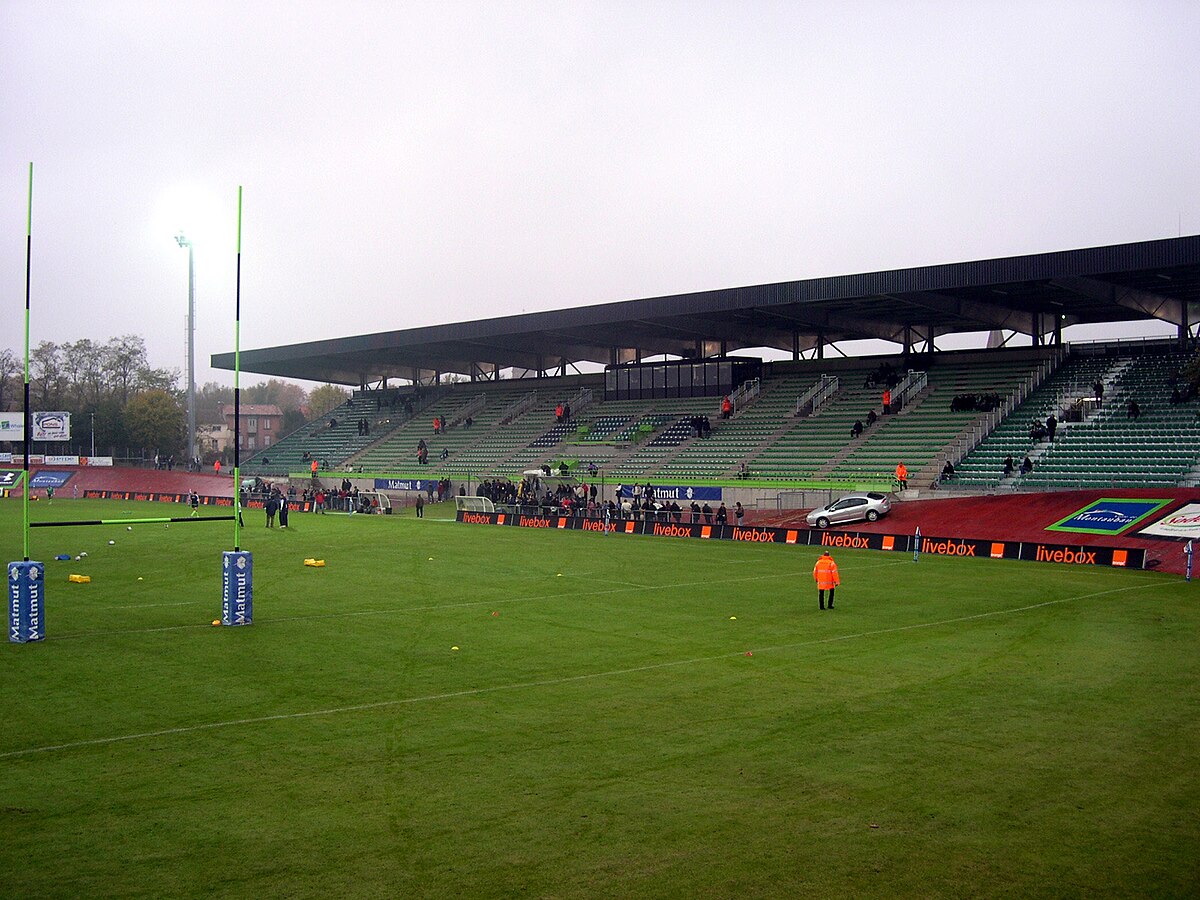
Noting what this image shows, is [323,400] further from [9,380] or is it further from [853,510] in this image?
[853,510]

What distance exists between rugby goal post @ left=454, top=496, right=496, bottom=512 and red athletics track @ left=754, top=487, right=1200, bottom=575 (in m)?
17.0

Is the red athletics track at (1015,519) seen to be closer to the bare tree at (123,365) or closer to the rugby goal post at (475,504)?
the rugby goal post at (475,504)

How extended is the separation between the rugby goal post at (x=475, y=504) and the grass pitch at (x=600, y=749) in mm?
30123

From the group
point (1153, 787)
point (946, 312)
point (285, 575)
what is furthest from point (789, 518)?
point (1153, 787)

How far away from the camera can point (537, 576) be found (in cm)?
2822

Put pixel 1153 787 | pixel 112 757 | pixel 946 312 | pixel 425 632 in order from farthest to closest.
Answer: pixel 946 312 → pixel 425 632 → pixel 112 757 → pixel 1153 787

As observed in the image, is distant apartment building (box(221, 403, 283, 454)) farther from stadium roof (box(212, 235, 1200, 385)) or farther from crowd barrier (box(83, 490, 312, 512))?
stadium roof (box(212, 235, 1200, 385))

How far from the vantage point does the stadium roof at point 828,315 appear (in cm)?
4266

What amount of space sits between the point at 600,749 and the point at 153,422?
9516 centimetres

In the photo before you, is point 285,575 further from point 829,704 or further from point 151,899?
point 151,899

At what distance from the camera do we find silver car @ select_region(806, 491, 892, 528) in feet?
139

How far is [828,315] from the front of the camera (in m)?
55.1

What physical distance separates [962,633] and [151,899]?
Answer: 1555cm

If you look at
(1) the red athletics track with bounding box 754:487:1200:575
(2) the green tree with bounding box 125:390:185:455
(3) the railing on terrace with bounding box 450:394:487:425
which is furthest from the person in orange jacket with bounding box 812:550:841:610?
(2) the green tree with bounding box 125:390:185:455
